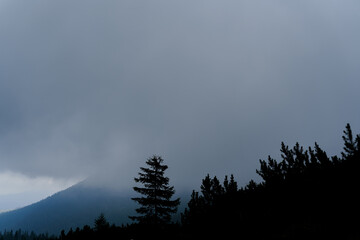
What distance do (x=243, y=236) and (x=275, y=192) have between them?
283 inches

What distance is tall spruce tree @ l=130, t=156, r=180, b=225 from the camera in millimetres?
18125

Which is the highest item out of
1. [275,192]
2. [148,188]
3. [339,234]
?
[148,188]

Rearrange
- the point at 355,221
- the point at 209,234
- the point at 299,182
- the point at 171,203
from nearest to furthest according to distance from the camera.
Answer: the point at 355,221 → the point at 209,234 → the point at 299,182 → the point at 171,203

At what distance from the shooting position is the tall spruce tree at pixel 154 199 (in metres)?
18.1

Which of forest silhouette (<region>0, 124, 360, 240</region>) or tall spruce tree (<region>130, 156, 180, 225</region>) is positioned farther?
tall spruce tree (<region>130, 156, 180, 225</region>)

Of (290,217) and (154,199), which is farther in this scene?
(154,199)

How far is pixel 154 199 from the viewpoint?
18.6 m

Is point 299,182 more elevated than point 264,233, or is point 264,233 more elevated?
point 299,182

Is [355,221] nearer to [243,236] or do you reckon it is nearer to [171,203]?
[243,236]

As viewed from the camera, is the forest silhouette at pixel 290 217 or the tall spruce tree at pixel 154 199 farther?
the tall spruce tree at pixel 154 199

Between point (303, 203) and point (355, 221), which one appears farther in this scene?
point (303, 203)

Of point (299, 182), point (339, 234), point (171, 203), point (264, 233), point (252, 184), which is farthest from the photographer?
point (252, 184)

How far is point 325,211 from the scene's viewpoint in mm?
11406

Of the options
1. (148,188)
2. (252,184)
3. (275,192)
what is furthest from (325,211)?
(252,184)
